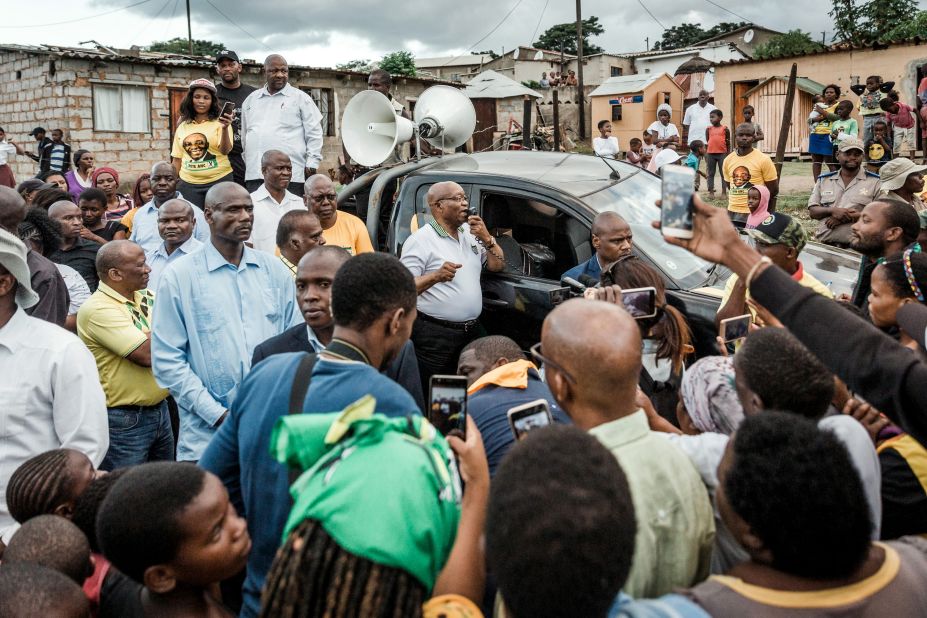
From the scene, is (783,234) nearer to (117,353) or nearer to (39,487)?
(117,353)

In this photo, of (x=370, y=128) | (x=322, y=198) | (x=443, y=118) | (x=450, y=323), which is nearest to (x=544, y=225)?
(x=450, y=323)

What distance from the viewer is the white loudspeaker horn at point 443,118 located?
7.68 meters

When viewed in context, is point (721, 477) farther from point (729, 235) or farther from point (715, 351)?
point (715, 351)

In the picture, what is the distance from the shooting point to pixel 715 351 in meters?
4.62

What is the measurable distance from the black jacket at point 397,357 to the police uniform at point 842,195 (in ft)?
17.9

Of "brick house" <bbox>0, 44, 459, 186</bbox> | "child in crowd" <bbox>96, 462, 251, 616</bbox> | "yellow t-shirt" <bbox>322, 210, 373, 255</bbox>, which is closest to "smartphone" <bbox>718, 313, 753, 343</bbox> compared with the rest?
"child in crowd" <bbox>96, 462, 251, 616</bbox>

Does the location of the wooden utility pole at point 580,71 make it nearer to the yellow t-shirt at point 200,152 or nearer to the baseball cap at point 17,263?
the yellow t-shirt at point 200,152

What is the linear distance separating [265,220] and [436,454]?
478 cm

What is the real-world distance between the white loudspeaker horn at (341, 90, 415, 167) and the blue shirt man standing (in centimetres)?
311

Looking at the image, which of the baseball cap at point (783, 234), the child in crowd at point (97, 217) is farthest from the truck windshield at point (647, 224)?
the child in crowd at point (97, 217)

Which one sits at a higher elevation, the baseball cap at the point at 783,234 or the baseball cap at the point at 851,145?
the baseball cap at the point at 851,145

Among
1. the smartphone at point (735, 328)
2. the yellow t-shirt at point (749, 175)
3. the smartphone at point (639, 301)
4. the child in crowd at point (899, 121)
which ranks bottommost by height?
the smartphone at point (735, 328)

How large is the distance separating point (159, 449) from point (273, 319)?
0.99 m

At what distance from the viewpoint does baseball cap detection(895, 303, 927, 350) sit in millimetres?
2750
